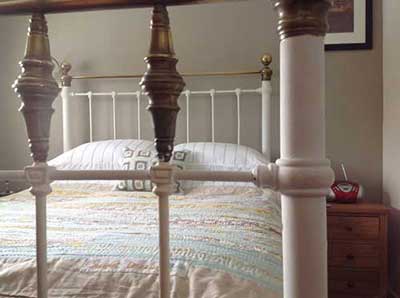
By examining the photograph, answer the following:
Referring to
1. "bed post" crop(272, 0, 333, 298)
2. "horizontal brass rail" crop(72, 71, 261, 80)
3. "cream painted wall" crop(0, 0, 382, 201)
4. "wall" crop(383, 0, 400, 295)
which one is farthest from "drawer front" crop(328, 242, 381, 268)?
"bed post" crop(272, 0, 333, 298)

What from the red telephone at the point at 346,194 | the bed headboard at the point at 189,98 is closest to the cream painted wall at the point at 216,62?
the bed headboard at the point at 189,98

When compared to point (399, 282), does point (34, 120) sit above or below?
above

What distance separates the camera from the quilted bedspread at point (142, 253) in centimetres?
88

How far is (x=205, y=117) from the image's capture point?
8.88 feet

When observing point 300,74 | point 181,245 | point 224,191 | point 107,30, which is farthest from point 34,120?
point 107,30

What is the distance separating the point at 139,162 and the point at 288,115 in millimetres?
1628

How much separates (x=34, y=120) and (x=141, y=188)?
1486 mm

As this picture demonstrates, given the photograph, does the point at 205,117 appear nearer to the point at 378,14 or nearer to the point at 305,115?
the point at 378,14

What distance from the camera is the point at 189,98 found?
2713 millimetres

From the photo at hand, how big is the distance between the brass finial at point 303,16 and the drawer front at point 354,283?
191 cm

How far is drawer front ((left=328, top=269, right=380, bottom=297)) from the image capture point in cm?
212

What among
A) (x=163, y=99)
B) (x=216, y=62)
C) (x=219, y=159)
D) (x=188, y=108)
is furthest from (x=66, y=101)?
(x=163, y=99)

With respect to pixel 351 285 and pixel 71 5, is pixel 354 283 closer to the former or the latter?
pixel 351 285

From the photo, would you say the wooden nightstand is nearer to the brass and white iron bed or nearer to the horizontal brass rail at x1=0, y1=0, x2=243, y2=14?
the brass and white iron bed
